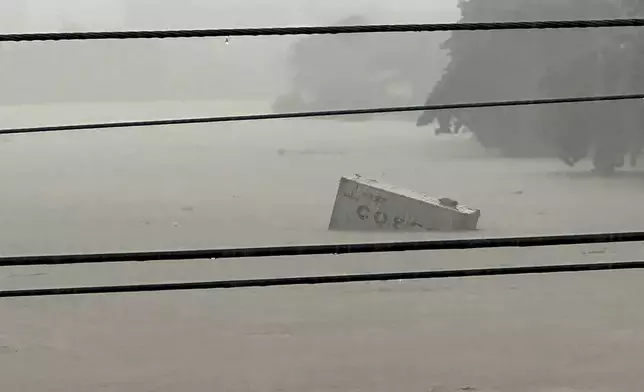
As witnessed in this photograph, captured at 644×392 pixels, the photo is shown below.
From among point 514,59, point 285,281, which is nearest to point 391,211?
point 514,59

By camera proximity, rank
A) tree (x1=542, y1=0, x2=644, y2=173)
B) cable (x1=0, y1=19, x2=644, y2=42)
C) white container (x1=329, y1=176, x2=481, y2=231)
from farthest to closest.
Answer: tree (x1=542, y1=0, x2=644, y2=173) → white container (x1=329, y1=176, x2=481, y2=231) → cable (x1=0, y1=19, x2=644, y2=42)

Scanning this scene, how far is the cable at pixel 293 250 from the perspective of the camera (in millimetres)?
860

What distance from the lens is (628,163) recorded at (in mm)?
4414

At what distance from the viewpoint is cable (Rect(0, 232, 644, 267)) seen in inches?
33.9

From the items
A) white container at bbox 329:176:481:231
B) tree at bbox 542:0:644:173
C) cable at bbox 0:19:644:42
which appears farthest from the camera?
tree at bbox 542:0:644:173

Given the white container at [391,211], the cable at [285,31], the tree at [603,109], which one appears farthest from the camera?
the tree at [603,109]

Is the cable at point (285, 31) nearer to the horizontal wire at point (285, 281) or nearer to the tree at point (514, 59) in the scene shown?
the horizontal wire at point (285, 281)

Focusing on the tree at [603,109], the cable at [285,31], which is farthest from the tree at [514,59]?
the cable at [285,31]

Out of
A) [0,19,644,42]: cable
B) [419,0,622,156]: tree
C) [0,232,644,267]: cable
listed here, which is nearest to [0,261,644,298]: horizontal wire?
[0,232,644,267]: cable

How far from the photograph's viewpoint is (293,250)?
863 millimetres

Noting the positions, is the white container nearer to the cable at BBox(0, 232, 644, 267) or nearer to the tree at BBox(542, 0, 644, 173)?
the tree at BBox(542, 0, 644, 173)

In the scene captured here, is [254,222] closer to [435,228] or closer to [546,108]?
[435,228]

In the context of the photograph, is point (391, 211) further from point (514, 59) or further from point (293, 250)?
point (293, 250)

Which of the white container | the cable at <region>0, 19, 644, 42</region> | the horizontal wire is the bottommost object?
the white container
